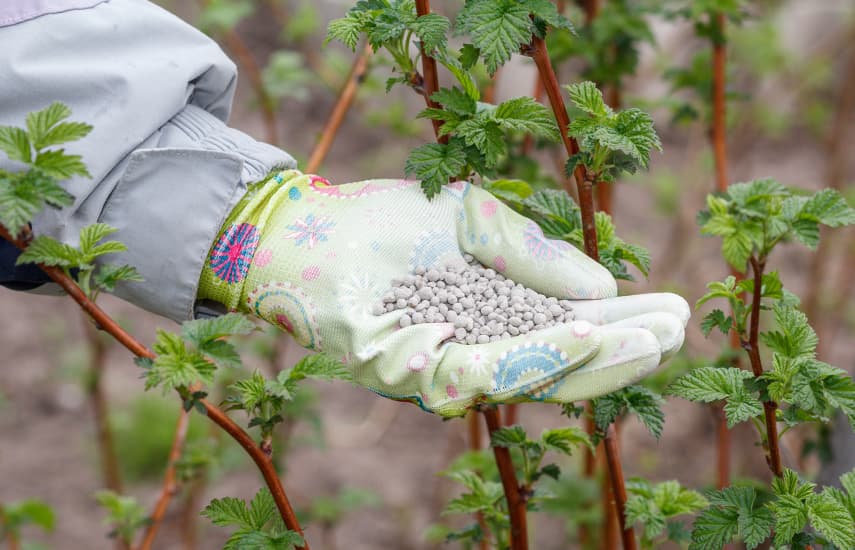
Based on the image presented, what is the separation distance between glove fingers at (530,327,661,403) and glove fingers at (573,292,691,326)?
0.24 ft

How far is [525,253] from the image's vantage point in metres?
1.14

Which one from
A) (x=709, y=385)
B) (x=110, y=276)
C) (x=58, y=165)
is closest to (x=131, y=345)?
(x=110, y=276)

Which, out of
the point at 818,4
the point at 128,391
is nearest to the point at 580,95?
the point at 128,391

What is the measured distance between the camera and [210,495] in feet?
9.21

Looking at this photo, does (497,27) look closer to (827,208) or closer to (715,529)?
(827,208)

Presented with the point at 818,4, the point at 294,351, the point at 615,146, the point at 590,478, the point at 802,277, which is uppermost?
the point at 818,4

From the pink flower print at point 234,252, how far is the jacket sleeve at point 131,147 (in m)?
0.03

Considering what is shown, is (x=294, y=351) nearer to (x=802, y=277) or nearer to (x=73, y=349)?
(x=73, y=349)

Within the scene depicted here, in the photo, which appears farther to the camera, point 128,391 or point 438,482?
point 128,391

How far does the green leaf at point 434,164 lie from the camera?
3.54 feet

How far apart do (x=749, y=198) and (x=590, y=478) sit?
43.9 inches

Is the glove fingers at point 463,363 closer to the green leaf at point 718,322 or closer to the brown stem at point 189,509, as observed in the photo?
the green leaf at point 718,322

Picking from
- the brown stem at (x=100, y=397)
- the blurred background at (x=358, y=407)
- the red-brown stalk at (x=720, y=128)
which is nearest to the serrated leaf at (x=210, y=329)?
the blurred background at (x=358, y=407)

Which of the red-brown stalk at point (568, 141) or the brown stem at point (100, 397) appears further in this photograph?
the brown stem at point (100, 397)
